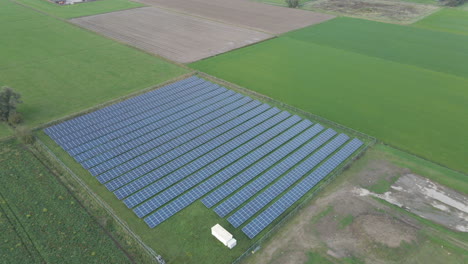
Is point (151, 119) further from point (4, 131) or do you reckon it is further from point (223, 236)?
point (223, 236)

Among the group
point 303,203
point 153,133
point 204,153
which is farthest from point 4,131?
point 303,203

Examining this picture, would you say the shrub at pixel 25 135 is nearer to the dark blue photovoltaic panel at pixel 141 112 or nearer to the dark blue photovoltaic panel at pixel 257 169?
the dark blue photovoltaic panel at pixel 141 112

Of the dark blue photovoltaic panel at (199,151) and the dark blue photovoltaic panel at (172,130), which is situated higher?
the dark blue photovoltaic panel at (172,130)

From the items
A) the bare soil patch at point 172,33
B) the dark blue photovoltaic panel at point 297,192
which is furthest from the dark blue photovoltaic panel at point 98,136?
the dark blue photovoltaic panel at point 297,192

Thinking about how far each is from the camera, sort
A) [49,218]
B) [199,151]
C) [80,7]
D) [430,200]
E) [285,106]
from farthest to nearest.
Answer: [80,7]
[285,106]
[199,151]
[430,200]
[49,218]

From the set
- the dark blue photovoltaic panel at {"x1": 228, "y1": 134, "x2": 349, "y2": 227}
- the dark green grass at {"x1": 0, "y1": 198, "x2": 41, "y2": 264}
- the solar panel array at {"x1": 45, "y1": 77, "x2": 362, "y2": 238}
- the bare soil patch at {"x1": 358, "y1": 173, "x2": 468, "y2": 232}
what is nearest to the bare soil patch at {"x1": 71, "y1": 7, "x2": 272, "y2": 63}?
the solar panel array at {"x1": 45, "y1": 77, "x2": 362, "y2": 238}
